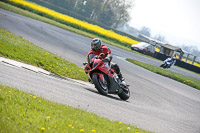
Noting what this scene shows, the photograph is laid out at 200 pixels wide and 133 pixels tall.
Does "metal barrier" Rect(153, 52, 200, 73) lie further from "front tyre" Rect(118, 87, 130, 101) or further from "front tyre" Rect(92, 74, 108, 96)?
"front tyre" Rect(92, 74, 108, 96)

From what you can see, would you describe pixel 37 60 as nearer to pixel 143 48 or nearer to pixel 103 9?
pixel 143 48

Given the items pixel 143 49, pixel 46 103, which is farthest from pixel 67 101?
pixel 143 49

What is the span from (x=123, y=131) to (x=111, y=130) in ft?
0.93

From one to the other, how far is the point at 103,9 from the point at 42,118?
100120 mm

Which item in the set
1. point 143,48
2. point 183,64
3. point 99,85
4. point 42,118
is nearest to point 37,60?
point 99,85

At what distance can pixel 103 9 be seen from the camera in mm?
102875

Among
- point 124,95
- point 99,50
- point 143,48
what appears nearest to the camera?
point 99,50

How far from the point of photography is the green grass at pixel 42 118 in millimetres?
4543

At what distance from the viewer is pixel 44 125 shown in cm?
471

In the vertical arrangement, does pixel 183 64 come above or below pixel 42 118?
above

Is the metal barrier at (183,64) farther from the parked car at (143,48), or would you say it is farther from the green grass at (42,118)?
the green grass at (42,118)

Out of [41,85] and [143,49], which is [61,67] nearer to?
[41,85]

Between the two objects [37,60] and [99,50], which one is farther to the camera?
[37,60]

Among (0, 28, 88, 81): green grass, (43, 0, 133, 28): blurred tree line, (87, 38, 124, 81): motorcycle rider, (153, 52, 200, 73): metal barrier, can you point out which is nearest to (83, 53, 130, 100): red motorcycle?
(87, 38, 124, 81): motorcycle rider
